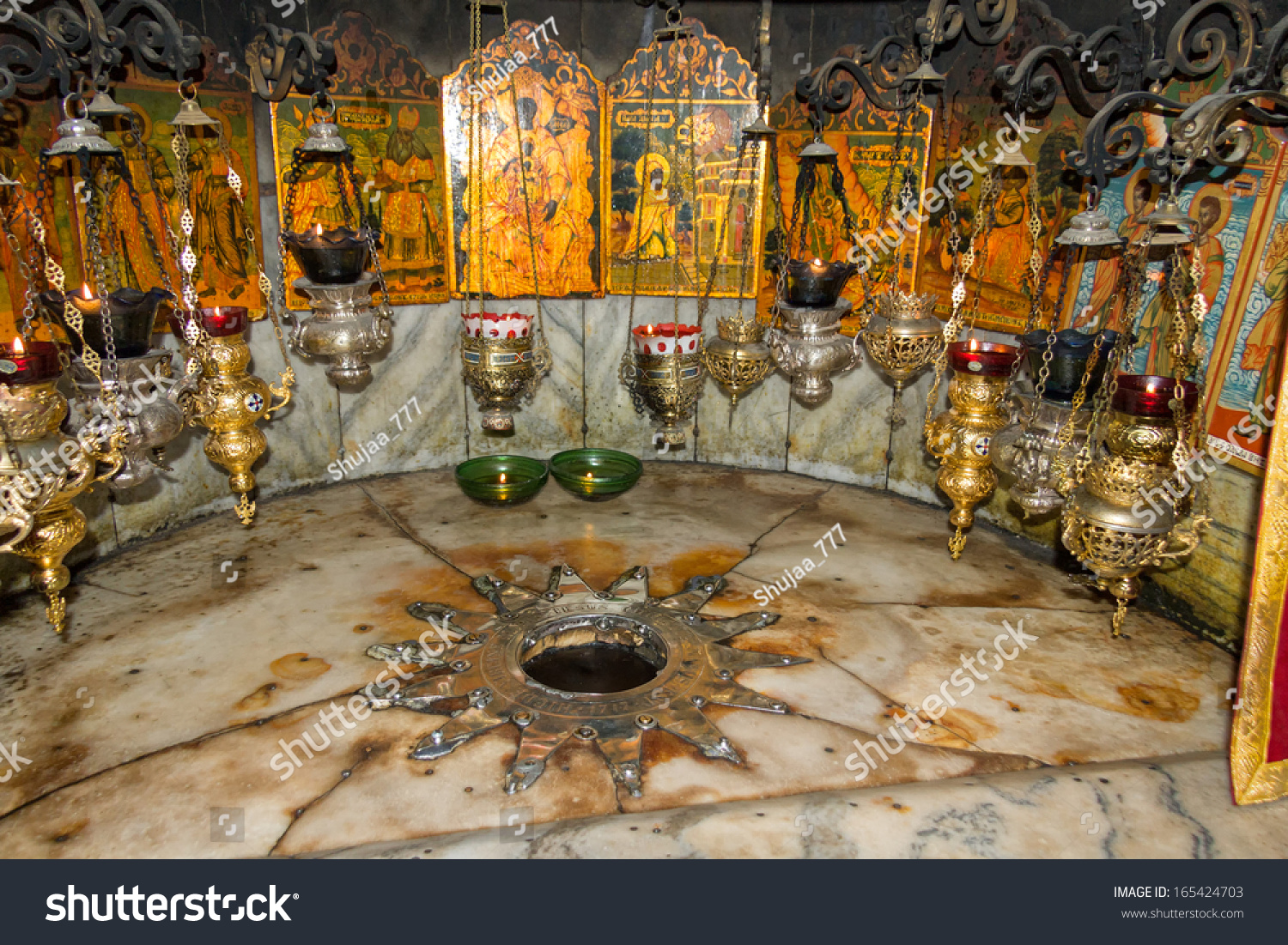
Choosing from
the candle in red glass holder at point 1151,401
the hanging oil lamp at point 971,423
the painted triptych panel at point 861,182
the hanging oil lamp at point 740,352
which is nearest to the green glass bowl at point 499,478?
the hanging oil lamp at point 740,352

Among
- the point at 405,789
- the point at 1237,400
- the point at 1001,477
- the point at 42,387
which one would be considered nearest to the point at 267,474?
the point at 42,387

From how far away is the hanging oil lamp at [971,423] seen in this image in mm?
3885

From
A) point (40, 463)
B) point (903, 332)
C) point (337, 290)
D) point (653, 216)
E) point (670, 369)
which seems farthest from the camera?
point (653, 216)

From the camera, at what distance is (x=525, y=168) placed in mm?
5934

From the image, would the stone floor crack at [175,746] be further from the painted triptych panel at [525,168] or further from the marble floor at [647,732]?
the painted triptych panel at [525,168]

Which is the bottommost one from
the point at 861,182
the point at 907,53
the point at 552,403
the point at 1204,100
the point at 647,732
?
the point at 647,732

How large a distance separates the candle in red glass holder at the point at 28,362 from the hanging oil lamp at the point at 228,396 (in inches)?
26.3

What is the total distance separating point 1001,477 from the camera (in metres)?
5.25

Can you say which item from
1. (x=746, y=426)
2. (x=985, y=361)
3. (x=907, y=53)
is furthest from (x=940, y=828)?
(x=746, y=426)

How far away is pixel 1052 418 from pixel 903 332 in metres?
1.02

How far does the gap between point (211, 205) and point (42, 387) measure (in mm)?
2224

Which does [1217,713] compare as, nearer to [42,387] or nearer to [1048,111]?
[1048,111]

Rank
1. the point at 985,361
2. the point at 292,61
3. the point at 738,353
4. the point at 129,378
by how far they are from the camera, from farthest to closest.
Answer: the point at 738,353 → the point at 292,61 → the point at 985,361 → the point at 129,378

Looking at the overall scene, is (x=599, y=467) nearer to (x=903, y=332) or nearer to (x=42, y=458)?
(x=903, y=332)
